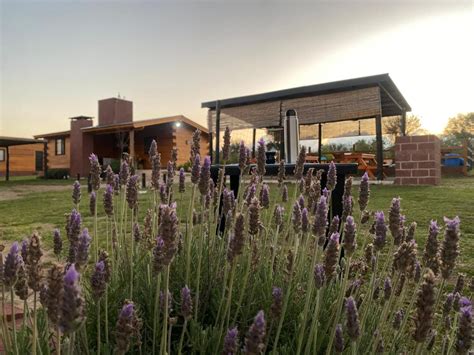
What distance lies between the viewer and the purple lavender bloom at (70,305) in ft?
2.16

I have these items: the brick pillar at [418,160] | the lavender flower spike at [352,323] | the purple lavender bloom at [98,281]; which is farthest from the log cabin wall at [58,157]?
the lavender flower spike at [352,323]

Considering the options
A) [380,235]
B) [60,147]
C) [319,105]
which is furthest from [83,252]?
[60,147]

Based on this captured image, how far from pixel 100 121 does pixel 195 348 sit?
89.1 ft

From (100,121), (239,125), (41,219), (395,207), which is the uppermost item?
(100,121)

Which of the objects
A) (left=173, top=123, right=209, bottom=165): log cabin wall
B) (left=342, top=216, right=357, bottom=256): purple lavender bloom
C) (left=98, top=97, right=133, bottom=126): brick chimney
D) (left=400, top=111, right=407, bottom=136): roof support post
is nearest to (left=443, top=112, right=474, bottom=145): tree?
(left=400, top=111, right=407, bottom=136): roof support post

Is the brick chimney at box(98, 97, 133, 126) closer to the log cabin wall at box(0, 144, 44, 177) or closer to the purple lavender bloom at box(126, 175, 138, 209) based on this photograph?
the log cabin wall at box(0, 144, 44, 177)

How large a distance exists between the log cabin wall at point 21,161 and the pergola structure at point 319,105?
87.0 feet

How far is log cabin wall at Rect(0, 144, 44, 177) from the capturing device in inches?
1362

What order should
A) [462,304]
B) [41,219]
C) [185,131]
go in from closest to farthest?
[462,304], [41,219], [185,131]

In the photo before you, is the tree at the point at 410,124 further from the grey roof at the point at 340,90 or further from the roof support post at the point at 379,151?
the roof support post at the point at 379,151

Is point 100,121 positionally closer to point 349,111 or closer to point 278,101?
point 278,101

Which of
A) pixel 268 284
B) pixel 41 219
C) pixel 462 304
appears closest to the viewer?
pixel 462 304

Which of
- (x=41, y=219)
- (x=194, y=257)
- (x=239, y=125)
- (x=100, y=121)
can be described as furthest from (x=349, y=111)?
(x=100, y=121)

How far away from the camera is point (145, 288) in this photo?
1.63 metres
